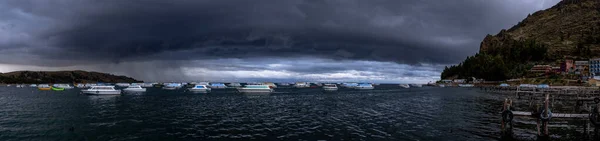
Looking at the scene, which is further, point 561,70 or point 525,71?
point 525,71

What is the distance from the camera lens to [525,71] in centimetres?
19250

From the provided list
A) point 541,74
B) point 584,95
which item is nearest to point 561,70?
point 541,74

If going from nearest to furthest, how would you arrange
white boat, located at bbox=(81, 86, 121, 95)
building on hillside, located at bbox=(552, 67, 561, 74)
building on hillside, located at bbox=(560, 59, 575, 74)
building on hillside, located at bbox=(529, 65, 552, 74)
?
white boat, located at bbox=(81, 86, 121, 95), building on hillside, located at bbox=(560, 59, 575, 74), building on hillside, located at bbox=(552, 67, 561, 74), building on hillside, located at bbox=(529, 65, 552, 74)

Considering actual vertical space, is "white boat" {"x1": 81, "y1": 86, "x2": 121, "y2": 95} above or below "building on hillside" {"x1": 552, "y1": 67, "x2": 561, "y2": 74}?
below

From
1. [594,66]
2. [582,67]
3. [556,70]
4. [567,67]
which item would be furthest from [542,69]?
[594,66]

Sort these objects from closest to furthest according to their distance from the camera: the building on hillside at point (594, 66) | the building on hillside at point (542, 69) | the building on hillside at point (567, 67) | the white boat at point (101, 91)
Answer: the white boat at point (101, 91) → the building on hillside at point (594, 66) → the building on hillside at point (567, 67) → the building on hillside at point (542, 69)

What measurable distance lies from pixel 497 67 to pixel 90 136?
227m

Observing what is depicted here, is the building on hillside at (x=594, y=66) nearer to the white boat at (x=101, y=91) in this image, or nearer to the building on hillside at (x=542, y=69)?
the building on hillside at (x=542, y=69)

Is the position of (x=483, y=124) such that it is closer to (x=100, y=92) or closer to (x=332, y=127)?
(x=332, y=127)

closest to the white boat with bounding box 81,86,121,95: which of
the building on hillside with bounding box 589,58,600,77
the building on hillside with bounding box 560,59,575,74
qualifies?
the building on hillside with bounding box 560,59,575,74

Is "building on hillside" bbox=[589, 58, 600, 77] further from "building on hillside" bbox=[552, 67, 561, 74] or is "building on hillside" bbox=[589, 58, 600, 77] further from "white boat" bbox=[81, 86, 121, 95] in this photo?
"white boat" bbox=[81, 86, 121, 95]

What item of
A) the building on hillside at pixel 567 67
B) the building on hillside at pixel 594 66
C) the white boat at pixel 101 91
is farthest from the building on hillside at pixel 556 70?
the white boat at pixel 101 91

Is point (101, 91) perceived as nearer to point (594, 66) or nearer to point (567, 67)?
point (567, 67)

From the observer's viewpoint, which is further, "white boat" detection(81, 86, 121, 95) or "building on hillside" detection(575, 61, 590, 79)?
"building on hillside" detection(575, 61, 590, 79)
